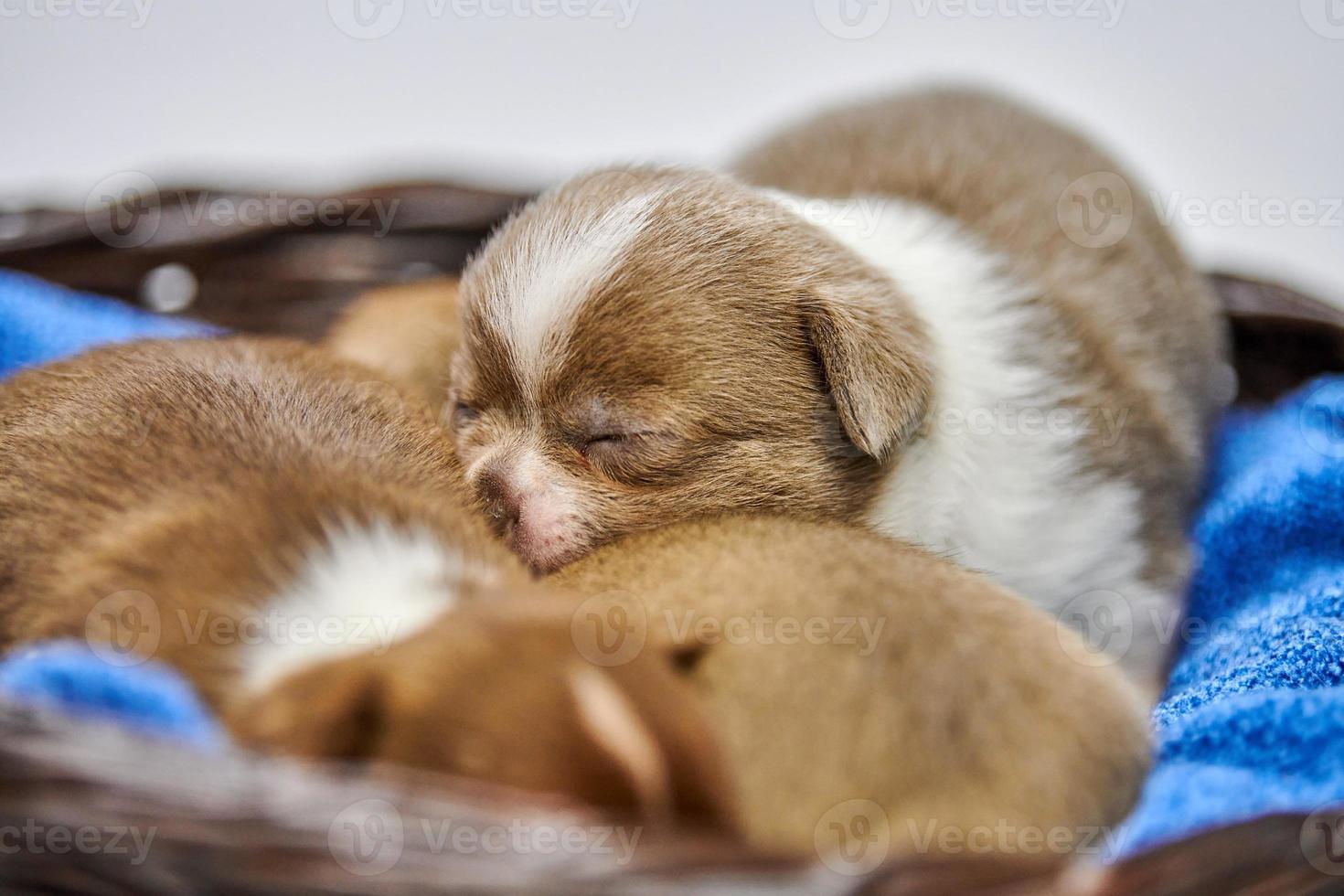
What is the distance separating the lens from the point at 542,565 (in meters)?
2.18

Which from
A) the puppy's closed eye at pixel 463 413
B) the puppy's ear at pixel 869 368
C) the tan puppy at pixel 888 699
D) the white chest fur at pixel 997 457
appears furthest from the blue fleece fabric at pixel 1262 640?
the puppy's closed eye at pixel 463 413

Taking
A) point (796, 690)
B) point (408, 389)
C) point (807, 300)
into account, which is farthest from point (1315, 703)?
point (408, 389)

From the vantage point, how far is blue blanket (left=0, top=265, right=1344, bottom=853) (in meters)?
1.45

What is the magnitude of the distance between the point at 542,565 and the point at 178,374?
27.1 inches

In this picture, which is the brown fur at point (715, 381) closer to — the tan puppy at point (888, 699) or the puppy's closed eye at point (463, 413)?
the puppy's closed eye at point (463, 413)

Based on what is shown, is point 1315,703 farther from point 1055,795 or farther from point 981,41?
point 981,41

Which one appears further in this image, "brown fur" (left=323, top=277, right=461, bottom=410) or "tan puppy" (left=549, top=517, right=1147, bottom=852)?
"brown fur" (left=323, top=277, right=461, bottom=410)

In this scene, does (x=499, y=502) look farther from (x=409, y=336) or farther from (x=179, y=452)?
(x=409, y=336)

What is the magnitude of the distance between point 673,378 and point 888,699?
0.79 m

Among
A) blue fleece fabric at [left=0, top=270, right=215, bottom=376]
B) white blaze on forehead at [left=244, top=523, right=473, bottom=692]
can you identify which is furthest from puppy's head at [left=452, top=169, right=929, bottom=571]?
blue fleece fabric at [left=0, top=270, right=215, bottom=376]

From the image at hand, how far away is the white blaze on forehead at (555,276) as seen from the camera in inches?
88.1

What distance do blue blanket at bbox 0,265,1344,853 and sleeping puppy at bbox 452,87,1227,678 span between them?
0.50 ft

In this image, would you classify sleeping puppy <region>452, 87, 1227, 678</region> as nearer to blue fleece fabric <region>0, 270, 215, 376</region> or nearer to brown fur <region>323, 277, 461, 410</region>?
brown fur <region>323, 277, 461, 410</region>

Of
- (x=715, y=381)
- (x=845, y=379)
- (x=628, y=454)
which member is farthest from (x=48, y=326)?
(x=845, y=379)
